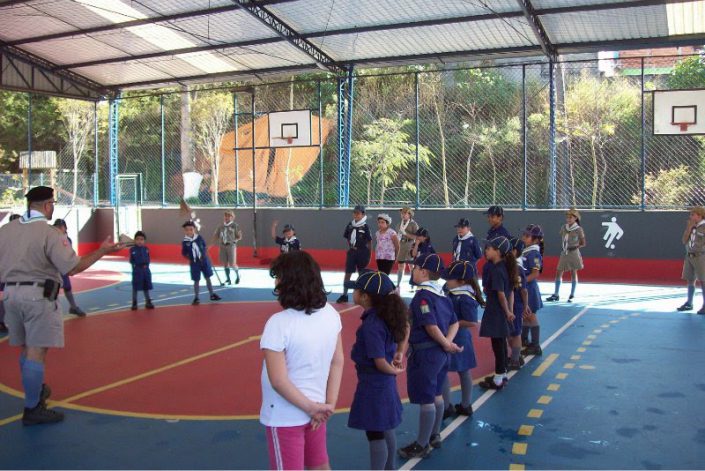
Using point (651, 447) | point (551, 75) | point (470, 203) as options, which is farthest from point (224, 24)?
point (651, 447)

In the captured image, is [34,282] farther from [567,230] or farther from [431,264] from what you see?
[567,230]

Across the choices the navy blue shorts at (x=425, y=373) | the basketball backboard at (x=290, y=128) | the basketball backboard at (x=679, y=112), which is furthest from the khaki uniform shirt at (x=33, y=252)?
the basketball backboard at (x=290, y=128)

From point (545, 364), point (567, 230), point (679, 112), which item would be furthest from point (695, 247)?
point (679, 112)

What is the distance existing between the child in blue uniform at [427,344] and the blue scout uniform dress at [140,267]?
915 cm

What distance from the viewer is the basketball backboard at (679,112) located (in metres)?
17.6

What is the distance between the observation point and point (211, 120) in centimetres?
3102

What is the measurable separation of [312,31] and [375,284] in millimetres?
16227

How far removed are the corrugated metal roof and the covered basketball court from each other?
0.07 meters

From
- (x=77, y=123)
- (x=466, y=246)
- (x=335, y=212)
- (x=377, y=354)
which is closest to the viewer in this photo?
(x=377, y=354)

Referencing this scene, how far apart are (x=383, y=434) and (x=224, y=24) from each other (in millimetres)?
16852

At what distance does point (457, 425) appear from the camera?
6797 mm

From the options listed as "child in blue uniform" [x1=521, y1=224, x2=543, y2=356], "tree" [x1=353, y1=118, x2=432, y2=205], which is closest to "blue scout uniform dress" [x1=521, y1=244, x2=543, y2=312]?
"child in blue uniform" [x1=521, y1=224, x2=543, y2=356]

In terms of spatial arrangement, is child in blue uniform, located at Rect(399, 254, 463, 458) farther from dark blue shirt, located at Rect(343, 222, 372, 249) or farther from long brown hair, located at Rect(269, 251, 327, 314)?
dark blue shirt, located at Rect(343, 222, 372, 249)

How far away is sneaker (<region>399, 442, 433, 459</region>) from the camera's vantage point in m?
5.93
